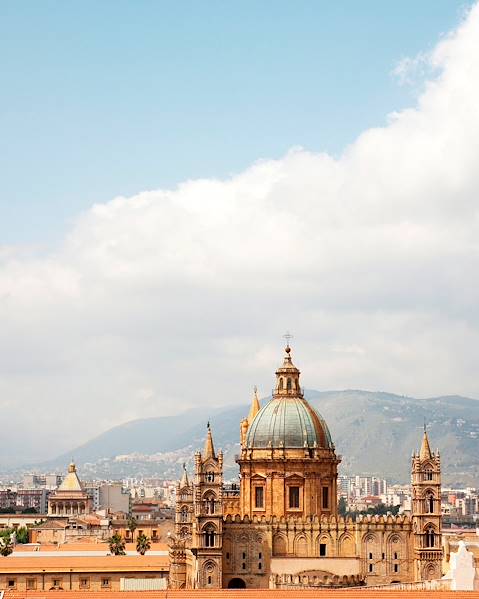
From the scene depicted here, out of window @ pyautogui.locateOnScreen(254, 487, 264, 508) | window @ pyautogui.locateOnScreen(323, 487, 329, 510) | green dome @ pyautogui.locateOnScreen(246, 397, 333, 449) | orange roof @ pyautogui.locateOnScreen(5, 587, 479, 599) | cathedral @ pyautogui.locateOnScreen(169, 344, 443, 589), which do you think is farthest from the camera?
window @ pyautogui.locateOnScreen(323, 487, 329, 510)

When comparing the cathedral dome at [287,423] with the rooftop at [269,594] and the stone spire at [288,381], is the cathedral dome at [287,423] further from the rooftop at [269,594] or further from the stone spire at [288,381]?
the rooftop at [269,594]

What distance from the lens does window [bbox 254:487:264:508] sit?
99.1 metres

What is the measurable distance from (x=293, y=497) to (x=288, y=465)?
241 centimetres

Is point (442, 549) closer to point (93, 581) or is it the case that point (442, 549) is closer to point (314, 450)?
point (314, 450)

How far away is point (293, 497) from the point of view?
98688 millimetres

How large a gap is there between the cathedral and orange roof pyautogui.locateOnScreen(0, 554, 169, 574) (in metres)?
12.8

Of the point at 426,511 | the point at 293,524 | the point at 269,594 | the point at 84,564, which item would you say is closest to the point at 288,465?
the point at 293,524

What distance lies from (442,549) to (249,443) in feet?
53.8

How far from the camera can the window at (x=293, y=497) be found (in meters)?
98.4

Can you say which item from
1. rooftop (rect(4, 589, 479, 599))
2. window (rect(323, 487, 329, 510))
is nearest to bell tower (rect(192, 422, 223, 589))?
window (rect(323, 487, 329, 510))

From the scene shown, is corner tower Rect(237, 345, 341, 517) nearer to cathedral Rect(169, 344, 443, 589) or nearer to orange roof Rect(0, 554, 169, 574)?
cathedral Rect(169, 344, 443, 589)

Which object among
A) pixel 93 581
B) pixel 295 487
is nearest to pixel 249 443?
pixel 295 487

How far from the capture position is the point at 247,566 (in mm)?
94750

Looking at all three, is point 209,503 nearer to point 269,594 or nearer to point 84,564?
point 84,564
